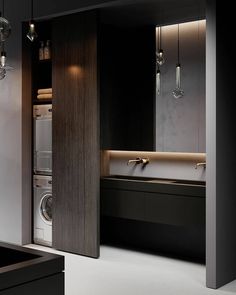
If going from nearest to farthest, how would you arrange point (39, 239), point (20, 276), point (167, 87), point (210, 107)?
point (20, 276) → point (210, 107) → point (167, 87) → point (39, 239)

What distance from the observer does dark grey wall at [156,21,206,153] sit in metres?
5.75

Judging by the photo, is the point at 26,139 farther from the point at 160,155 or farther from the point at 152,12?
the point at 152,12

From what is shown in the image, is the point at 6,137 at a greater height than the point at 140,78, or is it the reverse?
the point at 140,78

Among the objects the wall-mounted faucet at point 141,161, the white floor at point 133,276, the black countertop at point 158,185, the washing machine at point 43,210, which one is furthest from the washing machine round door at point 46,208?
the wall-mounted faucet at point 141,161

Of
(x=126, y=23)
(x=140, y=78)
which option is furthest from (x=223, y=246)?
(x=126, y=23)

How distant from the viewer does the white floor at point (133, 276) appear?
4637mm

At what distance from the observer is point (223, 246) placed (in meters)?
4.88

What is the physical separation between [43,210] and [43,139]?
93 cm

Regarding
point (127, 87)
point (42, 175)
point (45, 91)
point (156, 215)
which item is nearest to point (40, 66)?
point (45, 91)

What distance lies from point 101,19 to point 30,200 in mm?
2517

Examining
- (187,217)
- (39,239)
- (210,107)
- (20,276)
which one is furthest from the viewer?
(39,239)

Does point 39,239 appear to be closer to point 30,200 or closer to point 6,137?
point 30,200

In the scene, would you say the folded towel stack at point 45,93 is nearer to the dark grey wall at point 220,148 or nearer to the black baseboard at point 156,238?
the black baseboard at point 156,238

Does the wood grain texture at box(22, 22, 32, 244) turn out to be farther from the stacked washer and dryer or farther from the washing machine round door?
the washing machine round door
